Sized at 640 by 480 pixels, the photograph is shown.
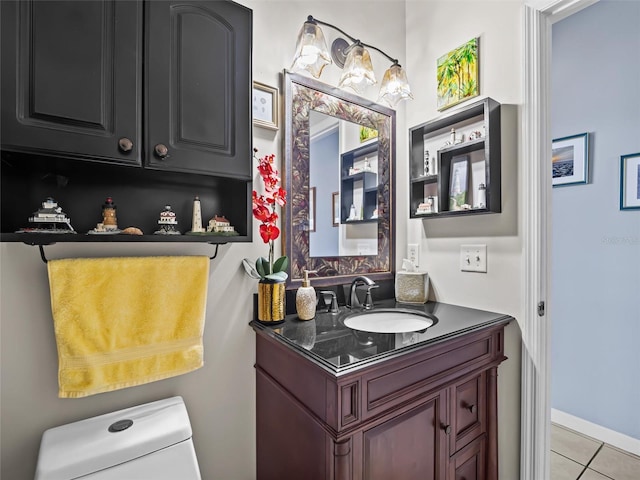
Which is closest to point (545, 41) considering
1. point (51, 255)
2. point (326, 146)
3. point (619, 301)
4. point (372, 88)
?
point (372, 88)

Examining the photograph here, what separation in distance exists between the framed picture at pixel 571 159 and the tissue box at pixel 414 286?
1.27 metres

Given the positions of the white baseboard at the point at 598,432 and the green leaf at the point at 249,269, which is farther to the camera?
the white baseboard at the point at 598,432

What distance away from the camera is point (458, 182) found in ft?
4.94

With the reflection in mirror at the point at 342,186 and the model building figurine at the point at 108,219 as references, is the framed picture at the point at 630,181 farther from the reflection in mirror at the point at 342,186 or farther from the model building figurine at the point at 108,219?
the model building figurine at the point at 108,219

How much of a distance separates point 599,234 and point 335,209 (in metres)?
1.68

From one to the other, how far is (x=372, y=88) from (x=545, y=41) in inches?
29.4

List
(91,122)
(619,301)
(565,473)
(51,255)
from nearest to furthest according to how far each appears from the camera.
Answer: (91,122) < (51,255) < (565,473) < (619,301)

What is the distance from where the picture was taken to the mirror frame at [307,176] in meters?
1.34

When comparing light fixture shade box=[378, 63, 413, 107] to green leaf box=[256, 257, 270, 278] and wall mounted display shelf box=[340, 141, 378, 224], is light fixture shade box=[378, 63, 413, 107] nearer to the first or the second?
wall mounted display shelf box=[340, 141, 378, 224]

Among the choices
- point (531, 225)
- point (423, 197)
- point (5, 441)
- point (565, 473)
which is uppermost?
point (423, 197)

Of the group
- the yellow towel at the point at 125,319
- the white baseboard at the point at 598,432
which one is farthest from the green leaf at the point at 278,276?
the white baseboard at the point at 598,432

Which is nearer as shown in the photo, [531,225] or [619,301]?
[531,225]

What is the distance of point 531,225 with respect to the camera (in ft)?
4.26

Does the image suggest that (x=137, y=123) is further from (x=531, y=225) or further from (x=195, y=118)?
(x=531, y=225)
